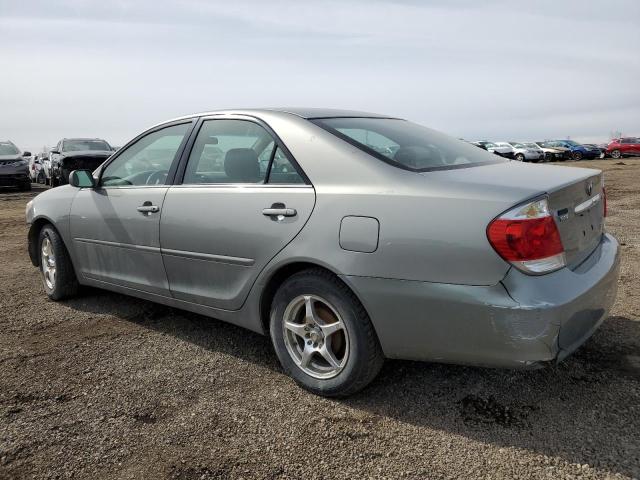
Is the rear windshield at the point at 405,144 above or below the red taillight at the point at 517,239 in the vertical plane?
above

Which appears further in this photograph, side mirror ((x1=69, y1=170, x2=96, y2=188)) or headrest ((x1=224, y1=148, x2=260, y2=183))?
side mirror ((x1=69, y1=170, x2=96, y2=188))

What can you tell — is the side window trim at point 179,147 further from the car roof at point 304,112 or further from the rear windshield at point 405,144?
the rear windshield at point 405,144

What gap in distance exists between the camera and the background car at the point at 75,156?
14648 mm

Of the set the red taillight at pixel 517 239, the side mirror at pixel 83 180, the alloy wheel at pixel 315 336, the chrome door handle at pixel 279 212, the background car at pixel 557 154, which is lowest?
the background car at pixel 557 154

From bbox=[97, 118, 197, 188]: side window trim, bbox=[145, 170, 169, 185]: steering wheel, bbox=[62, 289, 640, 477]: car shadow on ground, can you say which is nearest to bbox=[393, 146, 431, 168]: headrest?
bbox=[62, 289, 640, 477]: car shadow on ground

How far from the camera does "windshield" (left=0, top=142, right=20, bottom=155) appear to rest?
673 inches

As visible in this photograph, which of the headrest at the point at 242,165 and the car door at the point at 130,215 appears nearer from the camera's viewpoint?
the headrest at the point at 242,165

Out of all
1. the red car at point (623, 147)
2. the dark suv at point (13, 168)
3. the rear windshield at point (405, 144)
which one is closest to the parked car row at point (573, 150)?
the red car at point (623, 147)

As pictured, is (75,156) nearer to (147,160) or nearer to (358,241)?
(147,160)

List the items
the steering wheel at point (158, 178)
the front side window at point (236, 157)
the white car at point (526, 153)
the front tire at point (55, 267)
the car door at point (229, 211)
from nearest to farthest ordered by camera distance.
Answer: the car door at point (229, 211) < the front side window at point (236, 157) < the steering wheel at point (158, 178) < the front tire at point (55, 267) < the white car at point (526, 153)

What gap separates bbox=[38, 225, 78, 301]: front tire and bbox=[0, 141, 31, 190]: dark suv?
13.9m

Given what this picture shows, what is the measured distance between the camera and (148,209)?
3596mm

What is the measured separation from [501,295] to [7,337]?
11.3 ft

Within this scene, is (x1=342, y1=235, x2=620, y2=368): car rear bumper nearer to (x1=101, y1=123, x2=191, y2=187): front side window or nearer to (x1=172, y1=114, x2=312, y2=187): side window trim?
(x1=172, y1=114, x2=312, y2=187): side window trim
